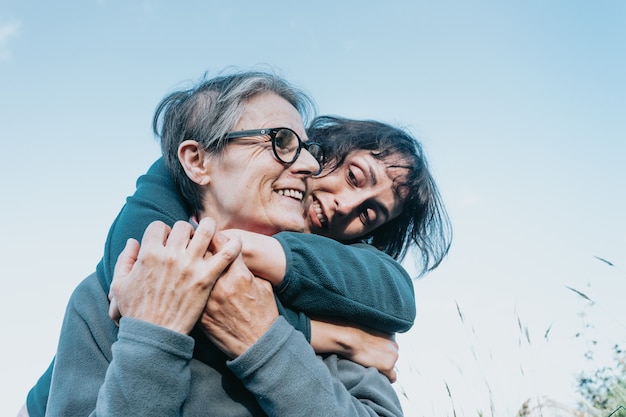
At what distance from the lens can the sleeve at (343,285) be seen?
8.02ft

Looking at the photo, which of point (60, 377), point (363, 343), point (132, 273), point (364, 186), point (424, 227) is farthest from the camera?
point (424, 227)

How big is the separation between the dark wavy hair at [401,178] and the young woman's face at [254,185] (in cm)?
94

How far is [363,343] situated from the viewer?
2758mm

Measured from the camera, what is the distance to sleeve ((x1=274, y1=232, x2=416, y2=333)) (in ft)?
8.02

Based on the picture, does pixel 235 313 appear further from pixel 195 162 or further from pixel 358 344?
pixel 195 162

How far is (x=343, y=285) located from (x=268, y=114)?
1012 millimetres

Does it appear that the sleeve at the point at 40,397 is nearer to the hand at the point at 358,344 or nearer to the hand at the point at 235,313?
the hand at the point at 235,313

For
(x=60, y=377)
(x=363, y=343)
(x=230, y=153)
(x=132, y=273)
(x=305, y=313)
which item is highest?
(x=230, y=153)

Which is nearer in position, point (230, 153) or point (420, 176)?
point (230, 153)

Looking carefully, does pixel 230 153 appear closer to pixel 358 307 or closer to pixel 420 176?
pixel 358 307

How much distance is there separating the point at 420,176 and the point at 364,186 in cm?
46

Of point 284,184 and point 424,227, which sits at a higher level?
point 284,184

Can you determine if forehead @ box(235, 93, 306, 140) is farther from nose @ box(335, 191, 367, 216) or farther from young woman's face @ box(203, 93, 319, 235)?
nose @ box(335, 191, 367, 216)

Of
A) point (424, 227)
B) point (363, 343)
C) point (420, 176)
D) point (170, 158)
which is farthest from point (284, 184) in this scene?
point (424, 227)
